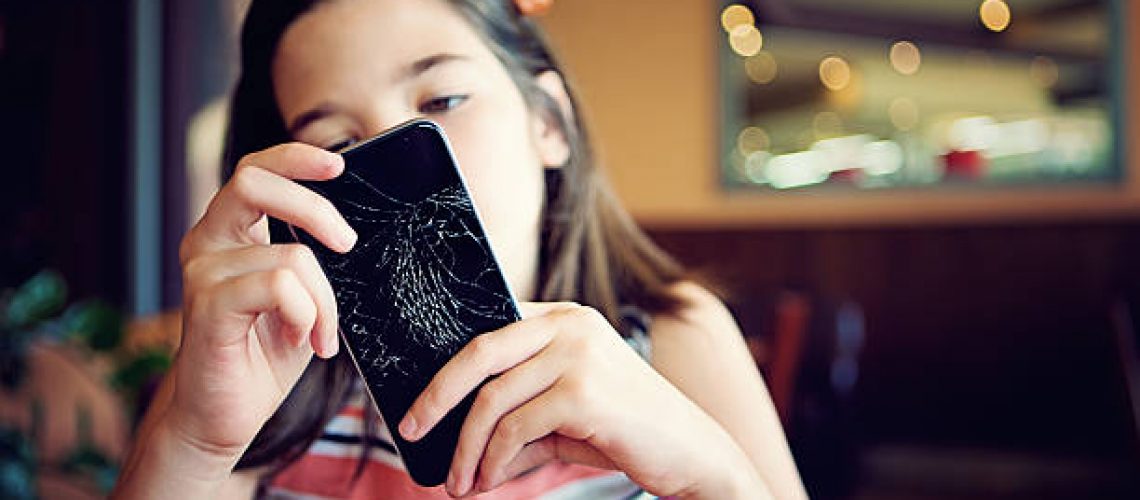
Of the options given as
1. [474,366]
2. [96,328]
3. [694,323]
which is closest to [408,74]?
[474,366]

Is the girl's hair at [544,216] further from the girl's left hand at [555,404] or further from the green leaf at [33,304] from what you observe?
the green leaf at [33,304]

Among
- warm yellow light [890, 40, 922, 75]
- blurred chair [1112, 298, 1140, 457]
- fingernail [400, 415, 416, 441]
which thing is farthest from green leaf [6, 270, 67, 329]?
warm yellow light [890, 40, 922, 75]

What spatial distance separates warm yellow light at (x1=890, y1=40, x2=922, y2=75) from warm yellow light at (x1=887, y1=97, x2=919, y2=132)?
0.18 meters

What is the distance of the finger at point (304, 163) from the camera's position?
613 millimetres

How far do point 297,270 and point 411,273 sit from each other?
7cm

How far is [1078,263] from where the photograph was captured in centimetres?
440

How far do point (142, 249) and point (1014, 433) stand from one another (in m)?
4.00

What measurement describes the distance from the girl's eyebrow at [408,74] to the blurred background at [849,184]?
5.94ft

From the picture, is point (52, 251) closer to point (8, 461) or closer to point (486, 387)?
point (8, 461)

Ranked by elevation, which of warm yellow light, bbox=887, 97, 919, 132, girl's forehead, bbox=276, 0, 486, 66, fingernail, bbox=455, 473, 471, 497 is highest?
warm yellow light, bbox=887, 97, 919, 132

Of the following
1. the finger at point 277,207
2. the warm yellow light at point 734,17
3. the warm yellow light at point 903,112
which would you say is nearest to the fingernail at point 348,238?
the finger at point 277,207

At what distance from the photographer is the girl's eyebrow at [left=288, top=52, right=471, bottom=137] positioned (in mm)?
741

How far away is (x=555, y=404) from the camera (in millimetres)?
606

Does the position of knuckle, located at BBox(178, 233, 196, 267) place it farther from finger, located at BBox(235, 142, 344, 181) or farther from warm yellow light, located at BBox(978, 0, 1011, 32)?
warm yellow light, located at BBox(978, 0, 1011, 32)
